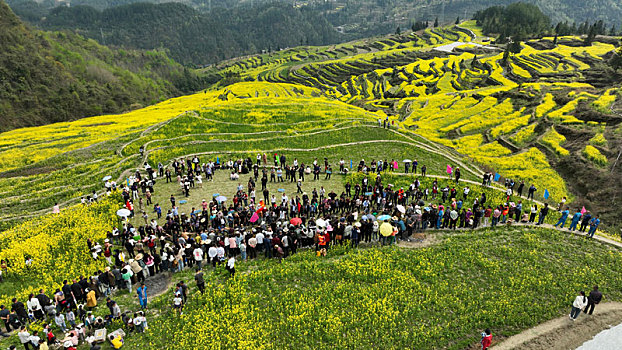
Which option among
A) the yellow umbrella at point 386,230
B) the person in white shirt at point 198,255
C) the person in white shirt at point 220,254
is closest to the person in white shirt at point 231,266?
the person in white shirt at point 220,254

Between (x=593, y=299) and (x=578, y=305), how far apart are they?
1.19 metres

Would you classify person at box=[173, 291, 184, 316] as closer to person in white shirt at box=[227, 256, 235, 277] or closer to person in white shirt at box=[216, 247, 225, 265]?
person in white shirt at box=[227, 256, 235, 277]

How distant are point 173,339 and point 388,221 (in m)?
16.5

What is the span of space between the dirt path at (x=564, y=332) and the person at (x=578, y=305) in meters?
0.36

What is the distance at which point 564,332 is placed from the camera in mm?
17609

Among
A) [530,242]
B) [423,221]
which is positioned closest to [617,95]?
[530,242]

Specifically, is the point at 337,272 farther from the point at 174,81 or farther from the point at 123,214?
the point at 174,81

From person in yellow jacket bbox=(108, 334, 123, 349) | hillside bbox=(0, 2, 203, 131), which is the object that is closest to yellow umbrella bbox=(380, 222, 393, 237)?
person in yellow jacket bbox=(108, 334, 123, 349)

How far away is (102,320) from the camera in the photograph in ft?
55.1

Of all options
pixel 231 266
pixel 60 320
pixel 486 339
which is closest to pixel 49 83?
pixel 60 320

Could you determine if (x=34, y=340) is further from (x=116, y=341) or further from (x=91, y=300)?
(x=116, y=341)

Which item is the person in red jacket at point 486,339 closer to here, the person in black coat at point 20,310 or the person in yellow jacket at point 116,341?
the person in yellow jacket at point 116,341

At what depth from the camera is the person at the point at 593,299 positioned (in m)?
18.0

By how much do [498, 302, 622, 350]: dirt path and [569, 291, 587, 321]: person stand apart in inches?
14.2
